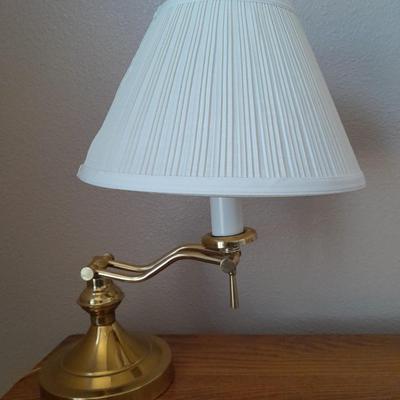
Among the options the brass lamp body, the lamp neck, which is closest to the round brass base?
the brass lamp body

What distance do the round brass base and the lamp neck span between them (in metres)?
0.21

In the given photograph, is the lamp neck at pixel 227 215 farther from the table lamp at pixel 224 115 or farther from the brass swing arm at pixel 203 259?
the table lamp at pixel 224 115

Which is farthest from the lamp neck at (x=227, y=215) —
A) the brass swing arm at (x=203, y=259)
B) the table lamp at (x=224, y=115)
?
the table lamp at (x=224, y=115)

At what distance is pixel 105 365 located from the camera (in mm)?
546

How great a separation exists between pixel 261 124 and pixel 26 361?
2.44 ft

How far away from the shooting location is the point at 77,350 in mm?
572

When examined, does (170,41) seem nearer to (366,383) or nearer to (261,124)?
(261,124)

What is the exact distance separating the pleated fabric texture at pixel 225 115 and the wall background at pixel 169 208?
32 cm

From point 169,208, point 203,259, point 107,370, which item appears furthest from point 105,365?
point 169,208

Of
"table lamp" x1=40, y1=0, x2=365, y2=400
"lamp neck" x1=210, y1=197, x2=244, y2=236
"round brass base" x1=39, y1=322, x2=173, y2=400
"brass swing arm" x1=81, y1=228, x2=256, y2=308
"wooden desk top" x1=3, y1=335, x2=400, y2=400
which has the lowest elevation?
"wooden desk top" x1=3, y1=335, x2=400, y2=400

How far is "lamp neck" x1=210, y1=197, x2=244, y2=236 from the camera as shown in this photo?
0.52m

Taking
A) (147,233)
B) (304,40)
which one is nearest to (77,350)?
(147,233)

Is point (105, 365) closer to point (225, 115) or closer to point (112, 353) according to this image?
point (112, 353)

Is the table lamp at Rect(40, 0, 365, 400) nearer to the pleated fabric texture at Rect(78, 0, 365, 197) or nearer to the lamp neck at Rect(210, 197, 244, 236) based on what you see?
the pleated fabric texture at Rect(78, 0, 365, 197)
